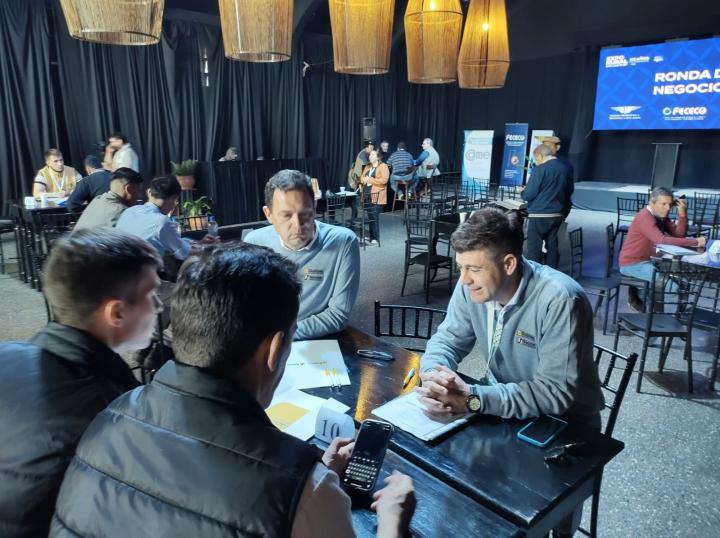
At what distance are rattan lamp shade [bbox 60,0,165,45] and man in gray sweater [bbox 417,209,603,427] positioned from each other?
1123 mm

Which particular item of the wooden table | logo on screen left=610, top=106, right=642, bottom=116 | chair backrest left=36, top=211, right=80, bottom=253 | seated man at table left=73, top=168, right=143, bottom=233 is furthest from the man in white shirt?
logo on screen left=610, top=106, right=642, bottom=116

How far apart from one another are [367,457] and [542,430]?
1.81 ft

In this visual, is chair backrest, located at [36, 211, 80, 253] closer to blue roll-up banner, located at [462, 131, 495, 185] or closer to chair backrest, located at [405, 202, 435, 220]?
chair backrest, located at [405, 202, 435, 220]

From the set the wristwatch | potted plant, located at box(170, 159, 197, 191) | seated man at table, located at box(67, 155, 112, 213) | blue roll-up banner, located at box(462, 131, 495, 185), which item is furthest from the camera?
blue roll-up banner, located at box(462, 131, 495, 185)

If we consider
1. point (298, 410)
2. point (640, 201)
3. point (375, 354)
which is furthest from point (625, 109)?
point (298, 410)

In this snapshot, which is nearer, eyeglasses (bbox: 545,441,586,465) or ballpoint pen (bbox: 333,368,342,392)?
eyeglasses (bbox: 545,441,586,465)

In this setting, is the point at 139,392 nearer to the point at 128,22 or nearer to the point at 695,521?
the point at 128,22

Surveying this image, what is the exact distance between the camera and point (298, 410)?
147 cm

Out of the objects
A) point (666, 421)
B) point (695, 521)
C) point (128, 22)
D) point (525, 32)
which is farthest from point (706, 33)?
point (128, 22)

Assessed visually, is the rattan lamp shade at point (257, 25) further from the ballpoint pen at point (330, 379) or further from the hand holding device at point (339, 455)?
the hand holding device at point (339, 455)

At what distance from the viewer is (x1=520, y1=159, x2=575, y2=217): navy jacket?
17.8ft

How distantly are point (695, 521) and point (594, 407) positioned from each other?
0.96m

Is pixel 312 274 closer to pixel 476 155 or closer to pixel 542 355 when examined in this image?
pixel 542 355

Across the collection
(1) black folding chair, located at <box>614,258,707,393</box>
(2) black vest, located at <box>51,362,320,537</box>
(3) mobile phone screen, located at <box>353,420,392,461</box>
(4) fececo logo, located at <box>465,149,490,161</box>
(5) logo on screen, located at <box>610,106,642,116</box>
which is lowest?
(1) black folding chair, located at <box>614,258,707,393</box>
